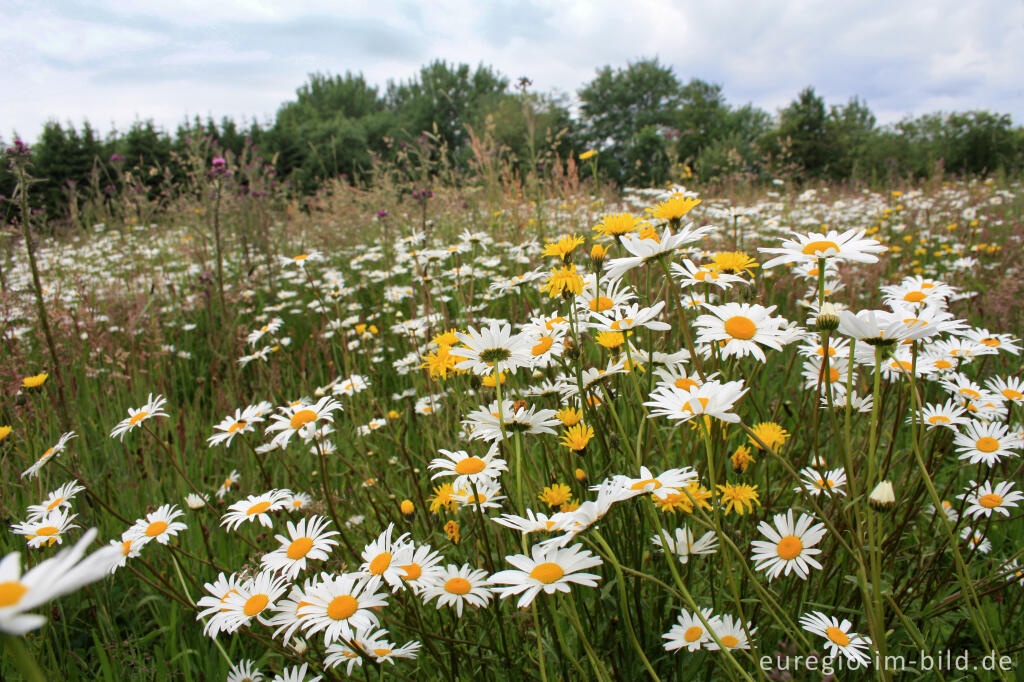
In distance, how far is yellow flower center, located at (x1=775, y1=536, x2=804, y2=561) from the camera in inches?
39.1

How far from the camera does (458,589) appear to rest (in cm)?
95

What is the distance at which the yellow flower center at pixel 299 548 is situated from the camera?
1.02m

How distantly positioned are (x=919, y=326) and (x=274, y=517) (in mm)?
1749

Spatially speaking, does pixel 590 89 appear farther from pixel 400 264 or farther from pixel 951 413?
pixel 951 413

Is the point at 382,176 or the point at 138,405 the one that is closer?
the point at 138,405

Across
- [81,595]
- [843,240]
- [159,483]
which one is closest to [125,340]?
[159,483]

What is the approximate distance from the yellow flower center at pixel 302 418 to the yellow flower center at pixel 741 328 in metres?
1.00

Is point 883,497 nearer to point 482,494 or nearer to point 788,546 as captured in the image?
point 788,546

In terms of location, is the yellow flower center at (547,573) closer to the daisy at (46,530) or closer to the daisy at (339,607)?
the daisy at (339,607)

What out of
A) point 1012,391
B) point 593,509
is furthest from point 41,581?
point 1012,391

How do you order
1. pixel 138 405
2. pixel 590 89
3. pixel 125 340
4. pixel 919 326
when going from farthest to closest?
pixel 590 89 → pixel 125 340 → pixel 138 405 → pixel 919 326

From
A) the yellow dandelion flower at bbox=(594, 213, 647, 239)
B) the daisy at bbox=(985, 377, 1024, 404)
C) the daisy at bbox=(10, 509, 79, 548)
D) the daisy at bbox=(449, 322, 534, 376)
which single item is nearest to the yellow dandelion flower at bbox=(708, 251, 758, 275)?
the yellow dandelion flower at bbox=(594, 213, 647, 239)

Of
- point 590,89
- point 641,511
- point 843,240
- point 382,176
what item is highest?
point 590,89

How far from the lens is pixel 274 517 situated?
1.74 m
